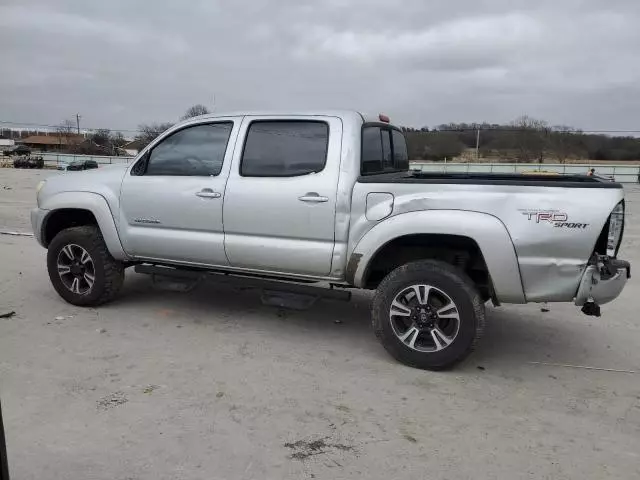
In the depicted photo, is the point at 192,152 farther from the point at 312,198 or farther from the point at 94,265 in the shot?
the point at 94,265

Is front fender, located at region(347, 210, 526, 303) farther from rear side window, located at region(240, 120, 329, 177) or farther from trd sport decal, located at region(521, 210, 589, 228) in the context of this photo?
rear side window, located at region(240, 120, 329, 177)

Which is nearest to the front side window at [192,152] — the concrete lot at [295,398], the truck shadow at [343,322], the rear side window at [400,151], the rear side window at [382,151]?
the truck shadow at [343,322]

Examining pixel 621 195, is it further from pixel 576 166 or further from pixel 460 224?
pixel 576 166

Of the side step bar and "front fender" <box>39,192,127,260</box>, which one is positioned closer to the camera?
the side step bar

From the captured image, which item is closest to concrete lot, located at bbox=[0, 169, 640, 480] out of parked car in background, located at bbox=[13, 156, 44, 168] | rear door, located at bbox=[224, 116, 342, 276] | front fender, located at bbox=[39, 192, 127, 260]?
front fender, located at bbox=[39, 192, 127, 260]

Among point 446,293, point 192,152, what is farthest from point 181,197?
point 446,293

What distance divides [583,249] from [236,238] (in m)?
2.75

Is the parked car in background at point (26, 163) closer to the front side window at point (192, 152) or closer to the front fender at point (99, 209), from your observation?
the front fender at point (99, 209)

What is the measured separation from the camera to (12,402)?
11.6 ft

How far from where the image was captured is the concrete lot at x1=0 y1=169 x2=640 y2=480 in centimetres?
296

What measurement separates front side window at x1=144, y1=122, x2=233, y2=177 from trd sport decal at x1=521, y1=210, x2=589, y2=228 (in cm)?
267

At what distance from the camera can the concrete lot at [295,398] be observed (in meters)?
2.96

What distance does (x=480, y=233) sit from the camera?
155 inches

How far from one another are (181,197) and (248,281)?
0.99 meters
